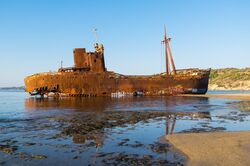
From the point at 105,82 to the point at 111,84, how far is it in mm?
1020

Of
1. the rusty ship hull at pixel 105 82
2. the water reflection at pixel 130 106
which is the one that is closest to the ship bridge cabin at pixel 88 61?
the rusty ship hull at pixel 105 82

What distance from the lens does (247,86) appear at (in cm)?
10356

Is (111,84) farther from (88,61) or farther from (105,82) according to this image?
(88,61)

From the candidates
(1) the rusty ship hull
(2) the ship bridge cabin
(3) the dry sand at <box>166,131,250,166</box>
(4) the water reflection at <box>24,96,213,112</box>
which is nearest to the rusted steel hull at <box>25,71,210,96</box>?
(1) the rusty ship hull

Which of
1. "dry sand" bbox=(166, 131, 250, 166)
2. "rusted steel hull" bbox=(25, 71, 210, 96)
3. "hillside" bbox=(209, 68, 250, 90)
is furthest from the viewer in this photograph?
"hillside" bbox=(209, 68, 250, 90)

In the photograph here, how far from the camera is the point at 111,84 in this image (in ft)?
142

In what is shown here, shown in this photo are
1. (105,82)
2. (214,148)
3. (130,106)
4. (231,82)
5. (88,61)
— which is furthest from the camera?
(231,82)

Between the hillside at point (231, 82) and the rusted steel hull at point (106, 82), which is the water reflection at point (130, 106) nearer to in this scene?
the rusted steel hull at point (106, 82)

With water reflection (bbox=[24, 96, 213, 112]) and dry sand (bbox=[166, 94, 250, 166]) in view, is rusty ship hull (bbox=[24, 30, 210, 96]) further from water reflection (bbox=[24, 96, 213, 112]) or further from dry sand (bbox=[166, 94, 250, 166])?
dry sand (bbox=[166, 94, 250, 166])

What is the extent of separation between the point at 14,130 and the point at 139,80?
108 ft

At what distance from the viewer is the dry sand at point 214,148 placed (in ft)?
20.0

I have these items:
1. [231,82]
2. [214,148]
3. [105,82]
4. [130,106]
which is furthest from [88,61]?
A: [231,82]

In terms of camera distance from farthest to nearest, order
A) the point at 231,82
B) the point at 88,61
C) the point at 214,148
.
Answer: the point at 231,82 < the point at 88,61 < the point at 214,148

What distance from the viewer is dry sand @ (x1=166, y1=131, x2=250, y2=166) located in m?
6.11
